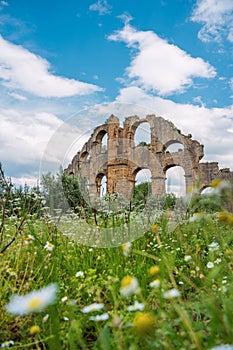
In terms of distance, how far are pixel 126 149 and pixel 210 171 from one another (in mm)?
5593

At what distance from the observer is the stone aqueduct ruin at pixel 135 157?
777 inches

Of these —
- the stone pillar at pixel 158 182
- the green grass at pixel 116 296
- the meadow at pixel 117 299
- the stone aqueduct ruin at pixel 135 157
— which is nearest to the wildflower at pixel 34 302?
the meadow at pixel 117 299

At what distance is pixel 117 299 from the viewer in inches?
91.7

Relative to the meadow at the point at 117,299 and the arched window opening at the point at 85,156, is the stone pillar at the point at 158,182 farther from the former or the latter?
the meadow at the point at 117,299

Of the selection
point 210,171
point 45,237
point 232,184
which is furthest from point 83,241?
point 210,171

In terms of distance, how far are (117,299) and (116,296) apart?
13 centimetres

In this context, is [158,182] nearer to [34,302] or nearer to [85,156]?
[85,156]

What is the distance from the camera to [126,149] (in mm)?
22922

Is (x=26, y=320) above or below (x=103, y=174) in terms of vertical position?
below

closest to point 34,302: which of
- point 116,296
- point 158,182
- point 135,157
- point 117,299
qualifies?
point 117,299

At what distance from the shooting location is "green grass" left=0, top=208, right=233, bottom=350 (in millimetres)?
1400

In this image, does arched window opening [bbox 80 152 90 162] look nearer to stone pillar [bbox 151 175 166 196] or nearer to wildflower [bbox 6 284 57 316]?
stone pillar [bbox 151 175 166 196]

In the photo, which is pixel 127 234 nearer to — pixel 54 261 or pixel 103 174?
pixel 54 261

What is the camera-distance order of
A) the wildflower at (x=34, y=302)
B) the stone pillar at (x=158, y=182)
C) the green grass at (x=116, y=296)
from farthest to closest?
the stone pillar at (x=158, y=182), the green grass at (x=116, y=296), the wildflower at (x=34, y=302)
